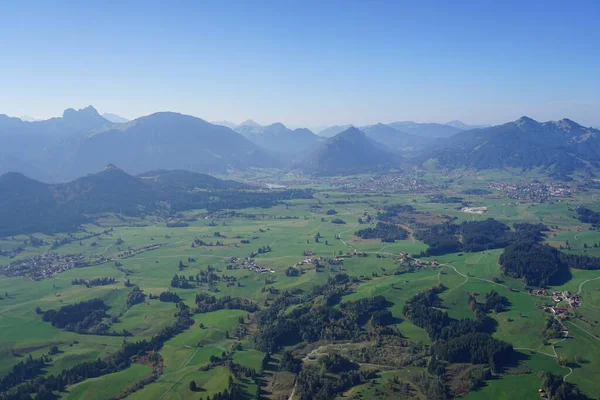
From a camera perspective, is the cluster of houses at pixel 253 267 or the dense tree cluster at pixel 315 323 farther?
the cluster of houses at pixel 253 267

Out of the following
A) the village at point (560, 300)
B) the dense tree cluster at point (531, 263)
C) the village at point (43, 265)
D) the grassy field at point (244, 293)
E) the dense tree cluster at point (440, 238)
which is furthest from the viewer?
the dense tree cluster at point (440, 238)

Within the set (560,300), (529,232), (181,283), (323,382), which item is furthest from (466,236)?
(323,382)

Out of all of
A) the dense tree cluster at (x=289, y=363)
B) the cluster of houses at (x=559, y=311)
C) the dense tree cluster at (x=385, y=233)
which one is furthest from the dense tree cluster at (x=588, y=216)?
the dense tree cluster at (x=289, y=363)

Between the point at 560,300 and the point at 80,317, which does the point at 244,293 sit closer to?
the point at 80,317

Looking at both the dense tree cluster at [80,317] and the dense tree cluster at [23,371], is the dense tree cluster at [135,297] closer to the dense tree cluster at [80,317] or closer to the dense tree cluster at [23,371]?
the dense tree cluster at [80,317]

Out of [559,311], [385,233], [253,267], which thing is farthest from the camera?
[385,233]

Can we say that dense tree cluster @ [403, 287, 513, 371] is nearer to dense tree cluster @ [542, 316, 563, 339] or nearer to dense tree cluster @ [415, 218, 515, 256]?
dense tree cluster @ [542, 316, 563, 339]

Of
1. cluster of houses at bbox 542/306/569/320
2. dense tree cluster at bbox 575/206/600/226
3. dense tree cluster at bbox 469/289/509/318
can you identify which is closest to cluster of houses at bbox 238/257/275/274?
dense tree cluster at bbox 469/289/509/318
